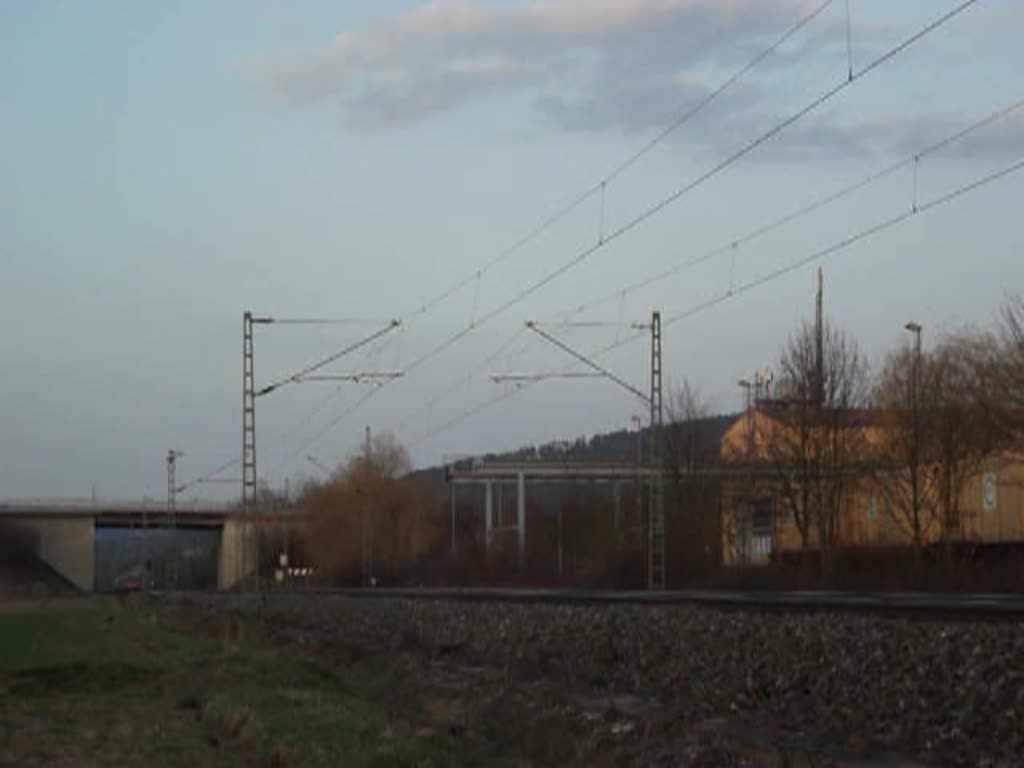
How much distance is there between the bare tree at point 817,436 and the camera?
6931cm

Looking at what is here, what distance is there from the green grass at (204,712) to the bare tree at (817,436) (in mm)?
29275

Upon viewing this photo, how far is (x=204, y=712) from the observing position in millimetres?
27312

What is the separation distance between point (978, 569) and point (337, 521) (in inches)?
3445

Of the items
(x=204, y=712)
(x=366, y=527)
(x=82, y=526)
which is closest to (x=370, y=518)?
(x=366, y=527)

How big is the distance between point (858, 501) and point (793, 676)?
178 ft

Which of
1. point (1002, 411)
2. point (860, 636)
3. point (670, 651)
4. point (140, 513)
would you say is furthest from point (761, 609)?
point (140, 513)

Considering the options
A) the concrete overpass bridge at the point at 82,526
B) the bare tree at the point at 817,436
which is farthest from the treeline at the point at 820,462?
the concrete overpass bridge at the point at 82,526

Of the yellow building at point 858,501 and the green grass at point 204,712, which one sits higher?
the yellow building at point 858,501

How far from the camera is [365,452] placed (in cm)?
13425

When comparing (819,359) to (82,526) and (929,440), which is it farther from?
(82,526)

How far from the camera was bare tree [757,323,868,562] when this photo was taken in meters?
69.3

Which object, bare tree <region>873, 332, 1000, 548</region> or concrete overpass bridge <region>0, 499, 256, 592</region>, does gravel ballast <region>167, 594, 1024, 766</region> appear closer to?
bare tree <region>873, 332, 1000, 548</region>

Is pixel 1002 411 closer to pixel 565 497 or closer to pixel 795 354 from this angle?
pixel 795 354

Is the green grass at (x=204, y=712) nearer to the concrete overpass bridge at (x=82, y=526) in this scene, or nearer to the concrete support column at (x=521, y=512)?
the concrete support column at (x=521, y=512)
